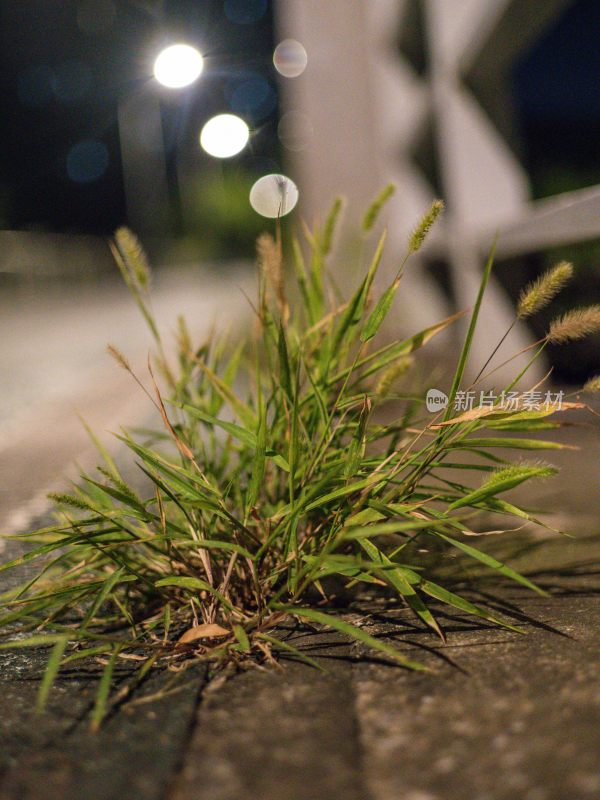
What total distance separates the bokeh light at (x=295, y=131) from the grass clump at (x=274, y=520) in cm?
574

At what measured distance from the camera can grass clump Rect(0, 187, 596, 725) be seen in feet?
3.30

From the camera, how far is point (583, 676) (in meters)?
0.88

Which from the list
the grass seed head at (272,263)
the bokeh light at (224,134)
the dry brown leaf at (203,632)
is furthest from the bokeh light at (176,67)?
the dry brown leaf at (203,632)

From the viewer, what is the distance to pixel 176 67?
2.04 metres

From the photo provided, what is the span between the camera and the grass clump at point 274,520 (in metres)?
1.00

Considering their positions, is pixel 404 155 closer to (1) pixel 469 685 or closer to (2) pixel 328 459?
(2) pixel 328 459

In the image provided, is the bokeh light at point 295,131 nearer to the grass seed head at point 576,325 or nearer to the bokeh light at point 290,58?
the bokeh light at point 290,58

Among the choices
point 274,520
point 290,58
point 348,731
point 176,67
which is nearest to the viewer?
point 348,731

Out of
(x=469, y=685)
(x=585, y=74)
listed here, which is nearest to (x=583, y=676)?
(x=469, y=685)

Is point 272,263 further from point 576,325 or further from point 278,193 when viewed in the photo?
point 576,325

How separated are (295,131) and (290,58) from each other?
0.67 m

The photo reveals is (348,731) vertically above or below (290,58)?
below

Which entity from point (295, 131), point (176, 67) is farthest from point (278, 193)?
point (295, 131)

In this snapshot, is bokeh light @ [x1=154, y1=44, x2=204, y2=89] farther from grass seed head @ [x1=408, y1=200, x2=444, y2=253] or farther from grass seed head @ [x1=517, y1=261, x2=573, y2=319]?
grass seed head @ [x1=517, y1=261, x2=573, y2=319]
